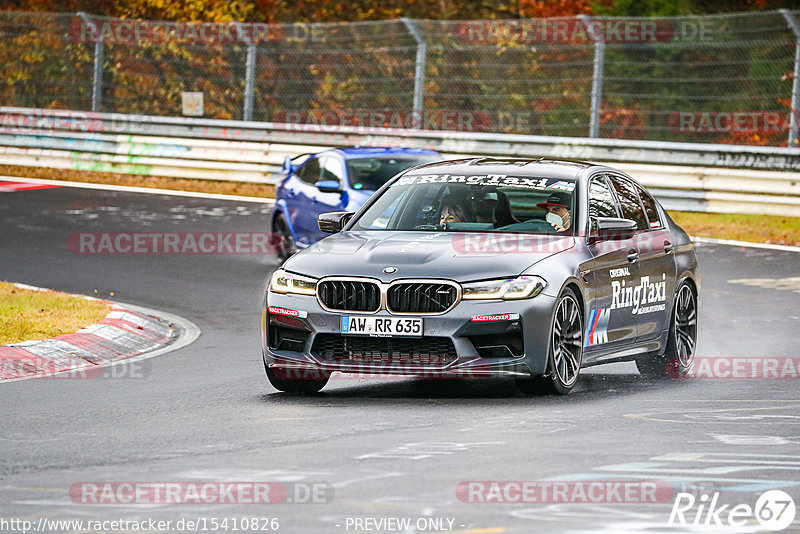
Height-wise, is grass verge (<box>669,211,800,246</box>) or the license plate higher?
the license plate

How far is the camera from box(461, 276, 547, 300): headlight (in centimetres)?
995

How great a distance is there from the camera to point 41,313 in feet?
45.6

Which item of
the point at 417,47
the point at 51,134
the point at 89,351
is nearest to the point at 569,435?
the point at 89,351

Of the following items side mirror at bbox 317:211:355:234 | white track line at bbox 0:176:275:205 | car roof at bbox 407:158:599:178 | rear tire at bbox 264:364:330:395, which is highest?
car roof at bbox 407:158:599:178

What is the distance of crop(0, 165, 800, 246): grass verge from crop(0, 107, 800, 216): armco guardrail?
183mm

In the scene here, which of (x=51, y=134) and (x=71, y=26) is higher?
(x=71, y=26)

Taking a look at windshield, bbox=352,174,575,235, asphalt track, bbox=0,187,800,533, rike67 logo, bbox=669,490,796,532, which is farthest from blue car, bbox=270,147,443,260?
rike67 logo, bbox=669,490,796,532

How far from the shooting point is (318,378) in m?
10.6

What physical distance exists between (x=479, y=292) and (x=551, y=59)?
21520mm

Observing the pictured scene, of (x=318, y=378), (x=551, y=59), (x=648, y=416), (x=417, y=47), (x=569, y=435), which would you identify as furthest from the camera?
(x=551, y=59)

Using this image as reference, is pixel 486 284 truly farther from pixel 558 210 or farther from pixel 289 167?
pixel 289 167

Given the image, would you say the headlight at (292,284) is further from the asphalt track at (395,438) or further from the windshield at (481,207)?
the windshield at (481,207)

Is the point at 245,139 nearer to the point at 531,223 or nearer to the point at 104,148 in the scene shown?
the point at 104,148

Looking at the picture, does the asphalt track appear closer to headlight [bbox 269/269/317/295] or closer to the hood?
headlight [bbox 269/269/317/295]
